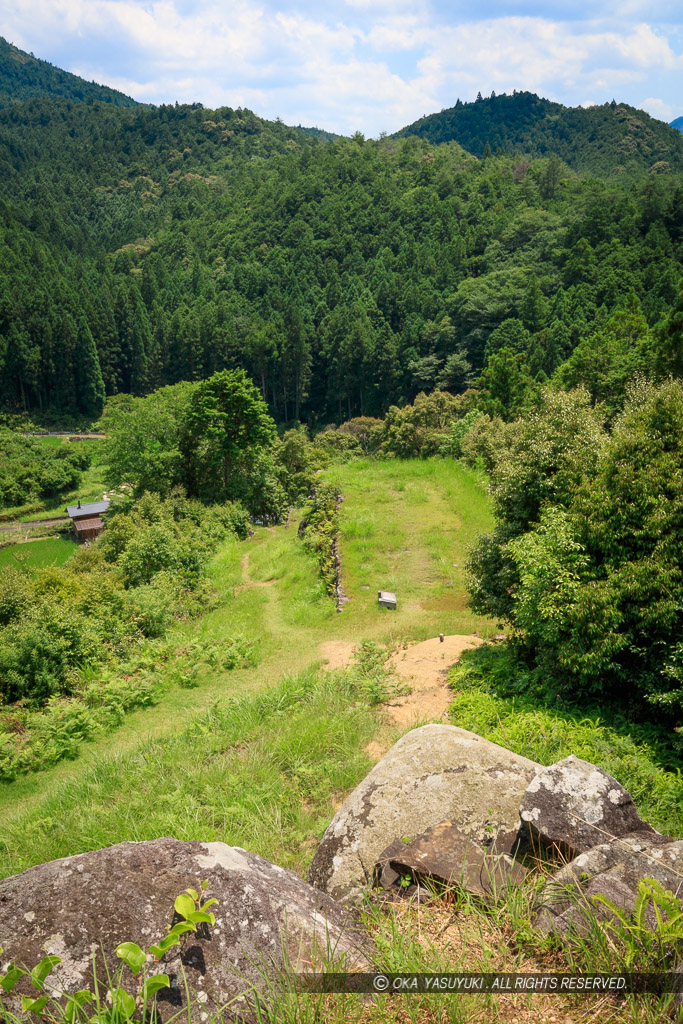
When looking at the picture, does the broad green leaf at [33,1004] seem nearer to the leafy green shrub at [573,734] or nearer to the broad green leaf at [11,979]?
the broad green leaf at [11,979]

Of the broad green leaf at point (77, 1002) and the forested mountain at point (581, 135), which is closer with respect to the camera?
the broad green leaf at point (77, 1002)

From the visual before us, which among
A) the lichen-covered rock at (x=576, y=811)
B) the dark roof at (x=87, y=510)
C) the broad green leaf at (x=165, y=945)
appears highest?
the broad green leaf at (x=165, y=945)

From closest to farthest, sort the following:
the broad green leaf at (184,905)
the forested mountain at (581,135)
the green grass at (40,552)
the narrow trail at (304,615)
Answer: the broad green leaf at (184,905)
the narrow trail at (304,615)
the green grass at (40,552)
the forested mountain at (581,135)

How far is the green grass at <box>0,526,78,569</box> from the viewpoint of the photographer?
116 ft

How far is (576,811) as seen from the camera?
149 inches

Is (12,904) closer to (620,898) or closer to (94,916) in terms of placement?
(94,916)

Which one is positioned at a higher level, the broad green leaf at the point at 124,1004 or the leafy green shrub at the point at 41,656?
the broad green leaf at the point at 124,1004

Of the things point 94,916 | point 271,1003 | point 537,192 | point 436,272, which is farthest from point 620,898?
point 537,192

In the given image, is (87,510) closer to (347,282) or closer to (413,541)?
(413,541)

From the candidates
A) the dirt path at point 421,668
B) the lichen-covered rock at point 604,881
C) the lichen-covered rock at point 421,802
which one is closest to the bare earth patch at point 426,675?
the dirt path at point 421,668

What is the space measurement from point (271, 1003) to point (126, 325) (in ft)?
288

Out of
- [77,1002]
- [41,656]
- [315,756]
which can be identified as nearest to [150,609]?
[41,656]

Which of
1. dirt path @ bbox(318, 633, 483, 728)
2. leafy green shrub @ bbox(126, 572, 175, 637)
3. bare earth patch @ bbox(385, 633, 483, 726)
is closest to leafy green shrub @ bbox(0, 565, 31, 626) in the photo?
leafy green shrub @ bbox(126, 572, 175, 637)

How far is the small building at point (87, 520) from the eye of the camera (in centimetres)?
4025
